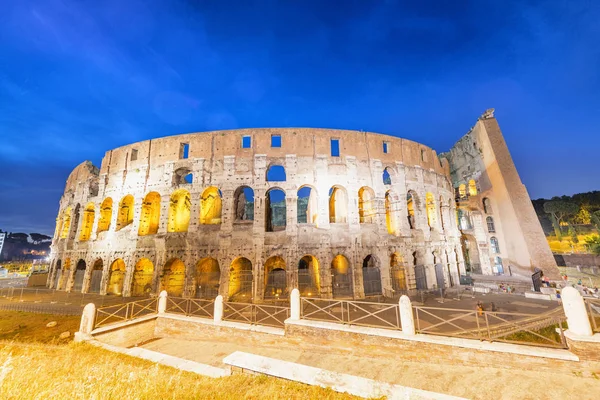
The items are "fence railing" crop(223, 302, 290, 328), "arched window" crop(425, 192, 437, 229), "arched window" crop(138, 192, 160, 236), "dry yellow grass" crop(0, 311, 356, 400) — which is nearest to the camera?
"dry yellow grass" crop(0, 311, 356, 400)

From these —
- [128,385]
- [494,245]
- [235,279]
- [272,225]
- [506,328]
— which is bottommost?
[506,328]

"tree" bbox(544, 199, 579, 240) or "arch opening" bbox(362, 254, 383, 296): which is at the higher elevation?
"tree" bbox(544, 199, 579, 240)

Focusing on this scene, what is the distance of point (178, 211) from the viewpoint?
1898 centimetres

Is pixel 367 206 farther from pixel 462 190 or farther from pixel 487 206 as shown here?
pixel 462 190

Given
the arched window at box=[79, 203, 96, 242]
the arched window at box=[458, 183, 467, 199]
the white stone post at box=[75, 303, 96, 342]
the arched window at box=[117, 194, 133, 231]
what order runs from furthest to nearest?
the arched window at box=[458, 183, 467, 199] → the arched window at box=[79, 203, 96, 242] → the arched window at box=[117, 194, 133, 231] → the white stone post at box=[75, 303, 96, 342]

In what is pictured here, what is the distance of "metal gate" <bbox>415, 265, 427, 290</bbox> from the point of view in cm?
1764

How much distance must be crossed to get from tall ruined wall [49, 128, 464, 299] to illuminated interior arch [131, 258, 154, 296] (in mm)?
445

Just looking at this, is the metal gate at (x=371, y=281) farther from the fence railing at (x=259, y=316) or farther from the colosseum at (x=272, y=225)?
the fence railing at (x=259, y=316)

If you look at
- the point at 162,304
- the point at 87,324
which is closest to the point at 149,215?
the point at 162,304

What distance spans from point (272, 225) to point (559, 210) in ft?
150

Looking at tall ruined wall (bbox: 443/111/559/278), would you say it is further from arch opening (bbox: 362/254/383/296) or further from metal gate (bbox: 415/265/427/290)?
arch opening (bbox: 362/254/383/296)

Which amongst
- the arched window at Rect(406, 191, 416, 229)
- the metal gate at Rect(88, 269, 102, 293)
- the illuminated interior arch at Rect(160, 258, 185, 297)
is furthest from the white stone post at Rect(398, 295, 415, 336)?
the metal gate at Rect(88, 269, 102, 293)

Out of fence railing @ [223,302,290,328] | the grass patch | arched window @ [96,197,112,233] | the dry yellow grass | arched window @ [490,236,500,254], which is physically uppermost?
arched window @ [96,197,112,233]

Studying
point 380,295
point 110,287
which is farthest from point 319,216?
point 110,287
